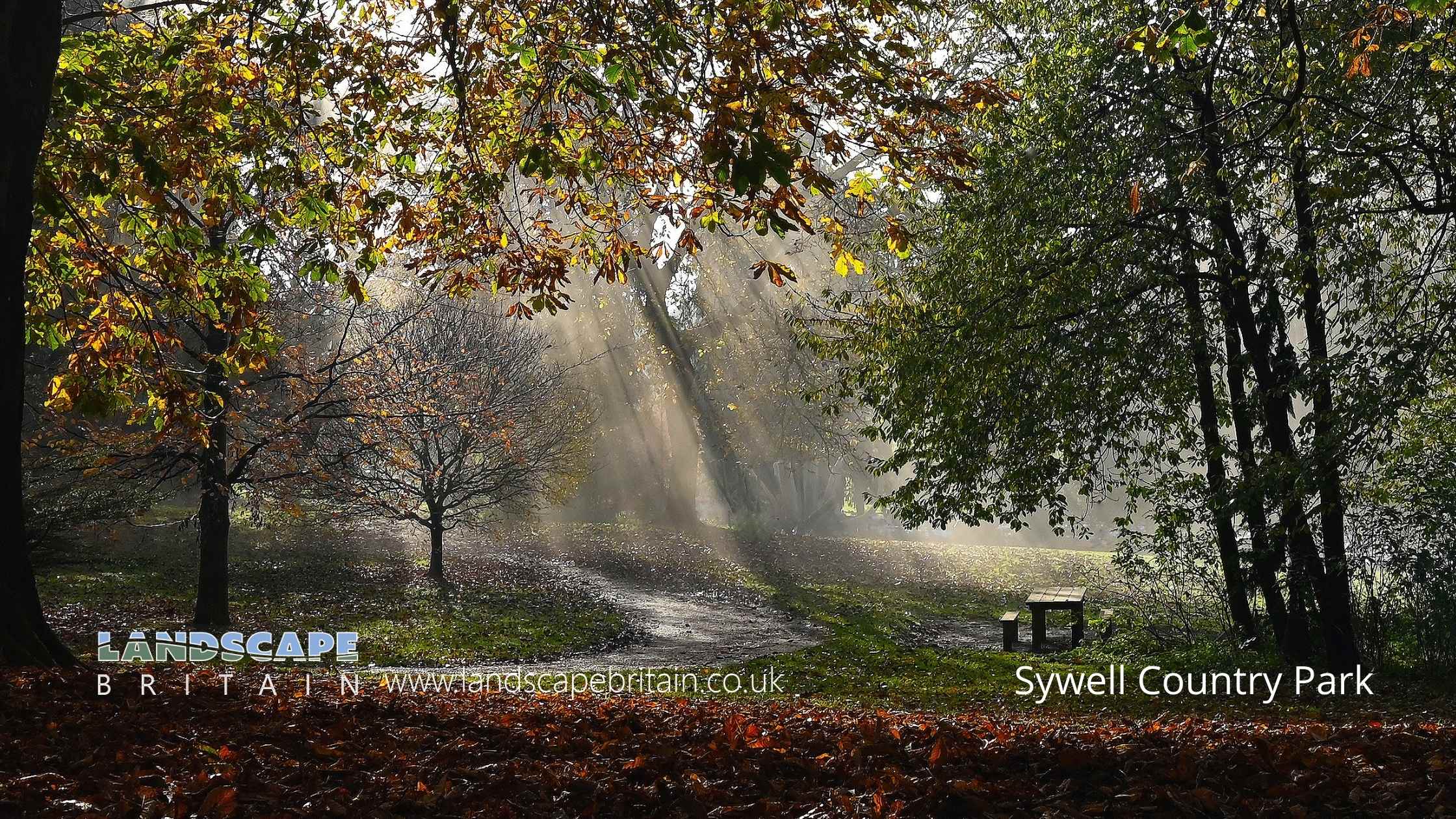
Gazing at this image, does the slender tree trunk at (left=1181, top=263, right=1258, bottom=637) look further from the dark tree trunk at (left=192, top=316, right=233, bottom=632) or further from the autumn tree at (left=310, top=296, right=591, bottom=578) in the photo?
the dark tree trunk at (left=192, top=316, right=233, bottom=632)

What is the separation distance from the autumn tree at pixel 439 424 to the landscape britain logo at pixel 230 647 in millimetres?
2744

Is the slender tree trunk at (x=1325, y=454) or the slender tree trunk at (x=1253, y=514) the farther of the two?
the slender tree trunk at (x=1253, y=514)

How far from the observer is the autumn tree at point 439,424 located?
1608 centimetres

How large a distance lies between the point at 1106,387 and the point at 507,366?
1387cm

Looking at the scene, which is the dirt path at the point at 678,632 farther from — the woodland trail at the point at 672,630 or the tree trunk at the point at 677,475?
the tree trunk at the point at 677,475

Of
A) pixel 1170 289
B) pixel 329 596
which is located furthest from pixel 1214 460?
pixel 329 596

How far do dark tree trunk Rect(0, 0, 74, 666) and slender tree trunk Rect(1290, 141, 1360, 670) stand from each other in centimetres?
896

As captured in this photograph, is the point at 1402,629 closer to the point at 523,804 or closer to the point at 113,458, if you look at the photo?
the point at 523,804

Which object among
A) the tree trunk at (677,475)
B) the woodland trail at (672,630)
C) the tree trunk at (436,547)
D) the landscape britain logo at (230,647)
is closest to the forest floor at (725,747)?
the landscape britain logo at (230,647)

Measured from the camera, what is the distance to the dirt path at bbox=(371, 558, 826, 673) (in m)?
12.7

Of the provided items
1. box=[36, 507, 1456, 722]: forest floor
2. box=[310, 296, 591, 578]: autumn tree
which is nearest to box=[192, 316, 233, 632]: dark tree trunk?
Answer: box=[36, 507, 1456, 722]: forest floor

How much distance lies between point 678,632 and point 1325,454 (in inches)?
418

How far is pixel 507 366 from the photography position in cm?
2086

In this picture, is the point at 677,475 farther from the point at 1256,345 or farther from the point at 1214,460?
the point at 1256,345
